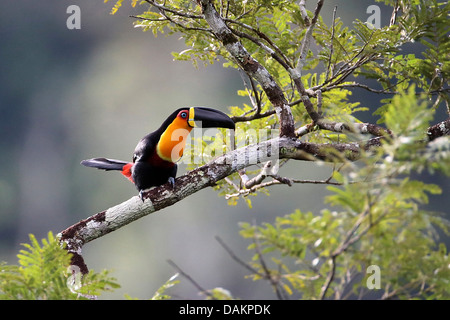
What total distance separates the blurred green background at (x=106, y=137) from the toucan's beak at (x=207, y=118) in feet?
55.7

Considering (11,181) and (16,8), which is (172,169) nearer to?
(11,181)

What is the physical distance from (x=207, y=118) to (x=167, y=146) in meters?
0.28

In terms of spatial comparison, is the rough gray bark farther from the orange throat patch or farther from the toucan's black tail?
the toucan's black tail

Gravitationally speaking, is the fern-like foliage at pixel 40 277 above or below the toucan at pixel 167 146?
below

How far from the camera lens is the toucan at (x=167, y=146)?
10.8ft

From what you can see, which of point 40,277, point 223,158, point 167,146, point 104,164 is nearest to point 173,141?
point 167,146

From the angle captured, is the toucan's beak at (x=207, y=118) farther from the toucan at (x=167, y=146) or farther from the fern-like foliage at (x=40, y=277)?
the fern-like foliage at (x=40, y=277)

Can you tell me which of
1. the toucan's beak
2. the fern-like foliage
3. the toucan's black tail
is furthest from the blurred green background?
the fern-like foliage

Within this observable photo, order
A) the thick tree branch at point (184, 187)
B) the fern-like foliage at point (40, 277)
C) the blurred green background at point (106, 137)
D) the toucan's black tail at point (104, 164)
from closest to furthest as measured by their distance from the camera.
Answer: the fern-like foliage at point (40, 277), the thick tree branch at point (184, 187), the toucan's black tail at point (104, 164), the blurred green background at point (106, 137)

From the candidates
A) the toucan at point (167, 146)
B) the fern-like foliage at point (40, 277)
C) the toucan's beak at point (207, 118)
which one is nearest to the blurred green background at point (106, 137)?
the toucan at point (167, 146)

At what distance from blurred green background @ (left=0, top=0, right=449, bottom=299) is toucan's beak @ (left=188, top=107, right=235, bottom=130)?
16966 millimetres

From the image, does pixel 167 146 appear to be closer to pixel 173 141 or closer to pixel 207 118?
pixel 173 141

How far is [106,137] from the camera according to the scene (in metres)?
33.1
